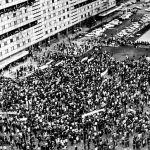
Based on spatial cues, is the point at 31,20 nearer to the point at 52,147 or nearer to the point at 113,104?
the point at 113,104

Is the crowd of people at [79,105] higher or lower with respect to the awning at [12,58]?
higher

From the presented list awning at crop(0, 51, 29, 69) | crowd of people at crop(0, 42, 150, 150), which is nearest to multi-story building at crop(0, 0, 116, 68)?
awning at crop(0, 51, 29, 69)

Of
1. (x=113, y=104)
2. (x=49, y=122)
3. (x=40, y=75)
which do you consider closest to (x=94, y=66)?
(x=40, y=75)

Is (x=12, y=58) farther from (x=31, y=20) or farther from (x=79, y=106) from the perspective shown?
(x=79, y=106)

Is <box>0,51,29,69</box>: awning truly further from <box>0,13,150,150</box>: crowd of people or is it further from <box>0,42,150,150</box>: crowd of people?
<box>0,42,150,150</box>: crowd of people

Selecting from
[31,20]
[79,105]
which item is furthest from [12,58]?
[79,105]

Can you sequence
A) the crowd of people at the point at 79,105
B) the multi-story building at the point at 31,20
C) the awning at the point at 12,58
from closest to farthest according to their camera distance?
1. the crowd of people at the point at 79,105
2. the awning at the point at 12,58
3. the multi-story building at the point at 31,20

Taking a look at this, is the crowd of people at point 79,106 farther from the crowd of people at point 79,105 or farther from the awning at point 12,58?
the awning at point 12,58

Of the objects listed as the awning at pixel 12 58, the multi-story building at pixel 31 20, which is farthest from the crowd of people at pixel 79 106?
the multi-story building at pixel 31 20
